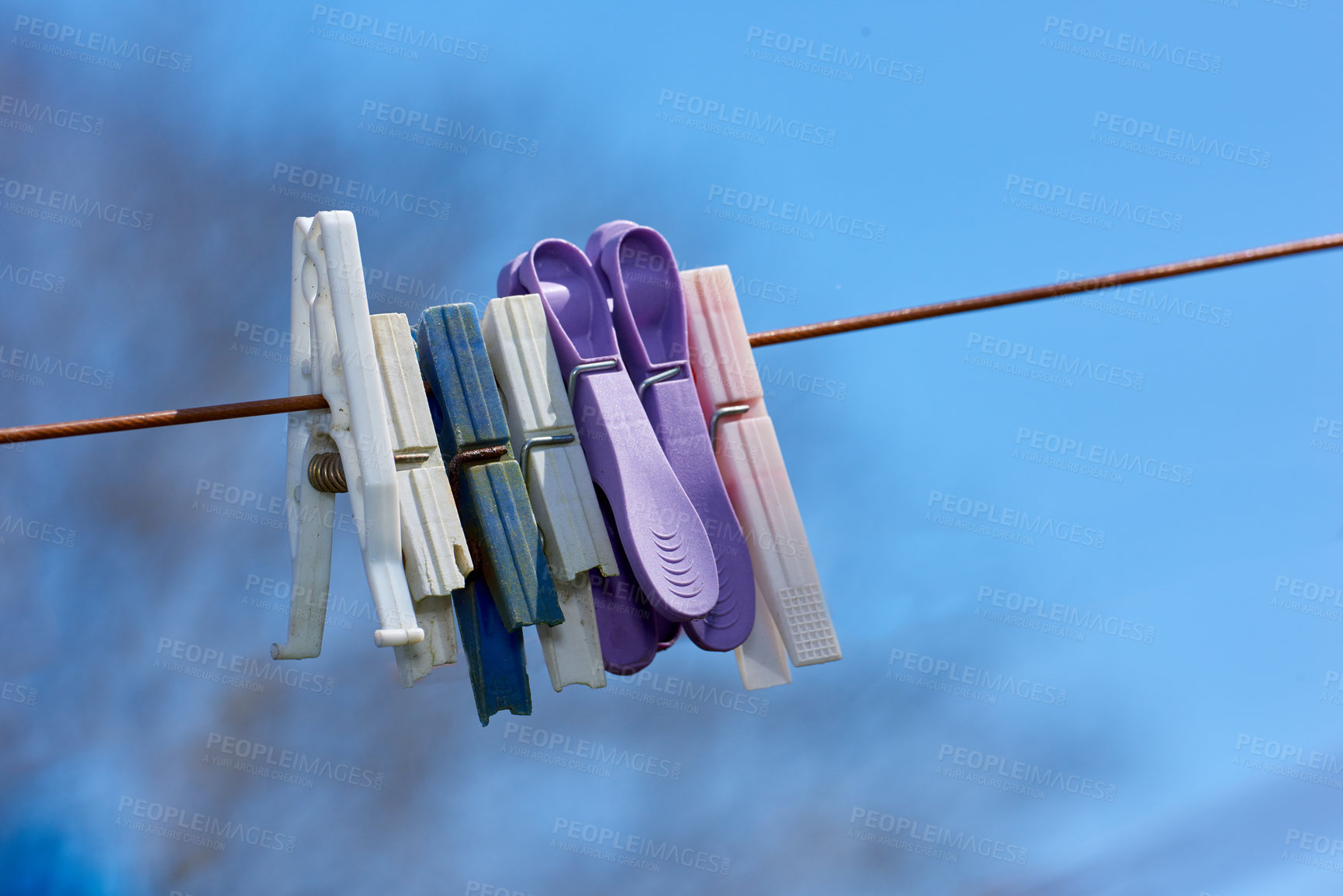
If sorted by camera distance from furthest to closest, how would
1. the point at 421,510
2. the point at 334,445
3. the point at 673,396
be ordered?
1. the point at 673,396
2. the point at 334,445
3. the point at 421,510

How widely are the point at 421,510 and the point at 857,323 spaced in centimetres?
109

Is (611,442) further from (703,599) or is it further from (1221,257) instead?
(1221,257)

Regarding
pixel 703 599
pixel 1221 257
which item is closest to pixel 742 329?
pixel 703 599

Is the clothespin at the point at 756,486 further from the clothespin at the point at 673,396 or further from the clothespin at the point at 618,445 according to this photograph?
the clothespin at the point at 618,445

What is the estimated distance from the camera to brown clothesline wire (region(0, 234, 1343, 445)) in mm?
2256

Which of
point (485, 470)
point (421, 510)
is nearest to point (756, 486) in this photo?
point (485, 470)

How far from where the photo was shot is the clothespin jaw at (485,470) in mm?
2365

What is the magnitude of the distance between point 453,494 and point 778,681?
805 millimetres

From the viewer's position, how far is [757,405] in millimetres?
2697

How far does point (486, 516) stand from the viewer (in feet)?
7.79

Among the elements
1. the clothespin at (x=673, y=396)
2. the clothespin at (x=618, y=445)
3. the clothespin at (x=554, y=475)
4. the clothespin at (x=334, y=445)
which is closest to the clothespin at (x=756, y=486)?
the clothespin at (x=673, y=396)

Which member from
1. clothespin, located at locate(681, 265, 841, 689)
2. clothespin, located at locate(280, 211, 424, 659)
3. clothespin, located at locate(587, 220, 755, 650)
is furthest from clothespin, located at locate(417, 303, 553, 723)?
clothespin, located at locate(681, 265, 841, 689)

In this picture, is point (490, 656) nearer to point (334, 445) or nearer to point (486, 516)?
point (486, 516)

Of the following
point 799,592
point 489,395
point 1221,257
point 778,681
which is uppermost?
point 1221,257
